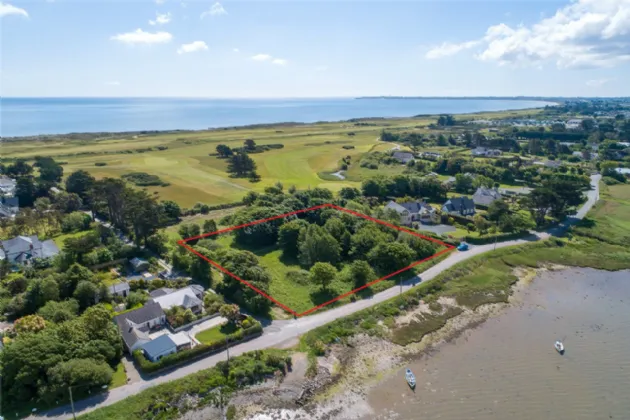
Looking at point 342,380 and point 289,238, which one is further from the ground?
point 289,238

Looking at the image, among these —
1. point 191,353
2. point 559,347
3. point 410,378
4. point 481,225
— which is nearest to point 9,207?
point 191,353

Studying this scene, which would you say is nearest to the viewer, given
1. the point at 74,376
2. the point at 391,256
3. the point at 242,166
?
the point at 74,376

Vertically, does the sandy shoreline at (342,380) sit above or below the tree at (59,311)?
below

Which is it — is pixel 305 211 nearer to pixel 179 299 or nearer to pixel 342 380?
pixel 179 299

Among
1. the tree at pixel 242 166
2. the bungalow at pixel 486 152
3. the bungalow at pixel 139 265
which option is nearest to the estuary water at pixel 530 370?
the bungalow at pixel 139 265

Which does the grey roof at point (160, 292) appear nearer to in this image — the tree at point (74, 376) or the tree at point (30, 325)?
the tree at point (30, 325)

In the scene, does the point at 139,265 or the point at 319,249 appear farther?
the point at 319,249

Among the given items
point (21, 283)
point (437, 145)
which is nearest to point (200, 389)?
point (21, 283)
